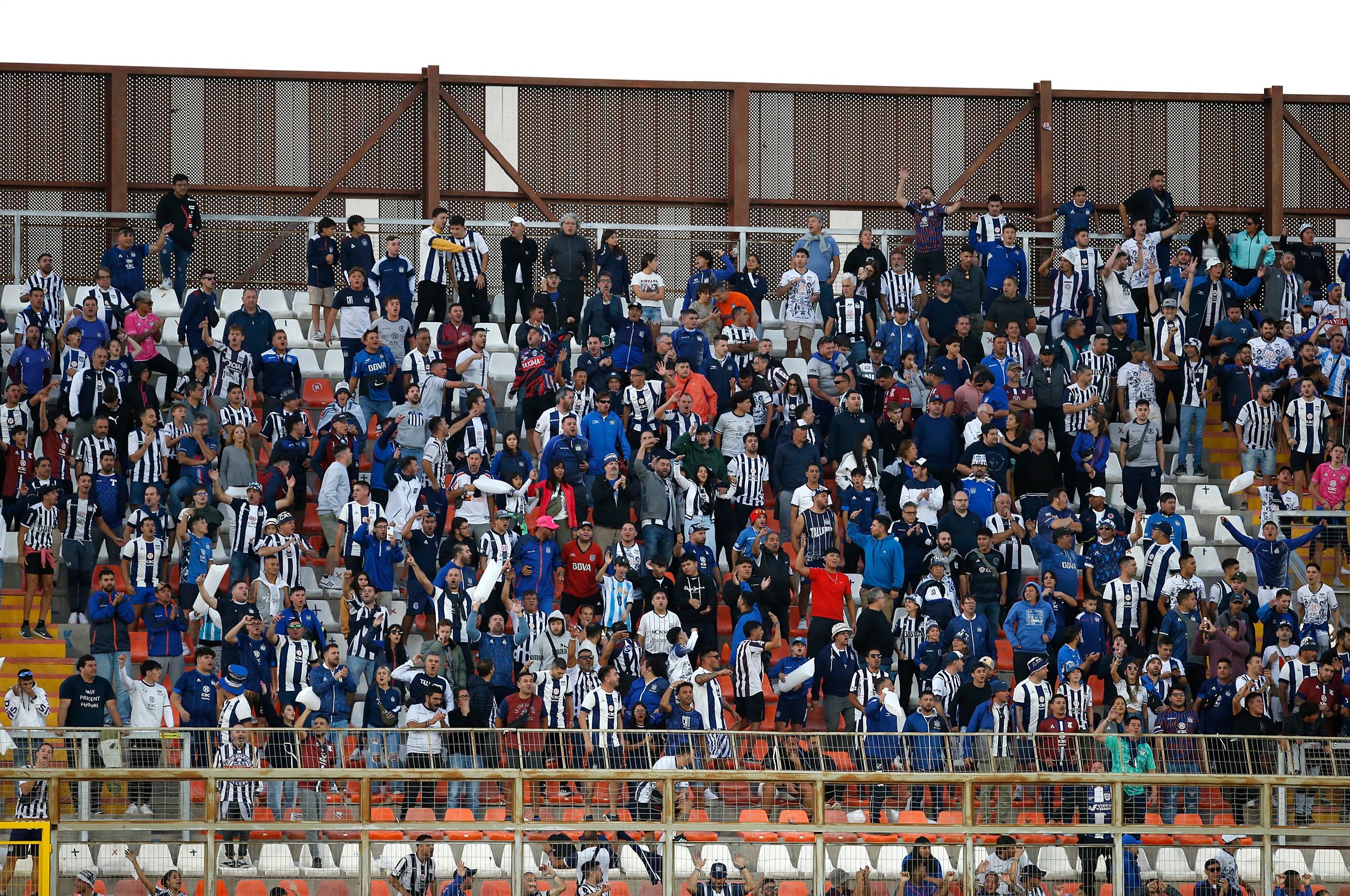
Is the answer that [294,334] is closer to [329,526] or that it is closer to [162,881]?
[329,526]

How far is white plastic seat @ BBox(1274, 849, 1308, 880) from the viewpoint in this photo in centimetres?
1334

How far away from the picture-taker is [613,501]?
19.2 metres

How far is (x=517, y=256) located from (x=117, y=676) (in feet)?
25.0

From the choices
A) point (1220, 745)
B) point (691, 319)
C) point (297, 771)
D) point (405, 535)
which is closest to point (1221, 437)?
point (691, 319)

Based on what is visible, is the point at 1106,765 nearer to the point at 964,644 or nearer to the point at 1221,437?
the point at 964,644

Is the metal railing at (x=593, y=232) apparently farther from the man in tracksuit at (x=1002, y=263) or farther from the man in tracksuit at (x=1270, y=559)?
the man in tracksuit at (x=1270, y=559)

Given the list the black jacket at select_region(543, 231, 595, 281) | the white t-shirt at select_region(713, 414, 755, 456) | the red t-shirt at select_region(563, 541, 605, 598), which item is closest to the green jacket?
the white t-shirt at select_region(713, 414, 755, 456)

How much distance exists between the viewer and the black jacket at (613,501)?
1917 cm

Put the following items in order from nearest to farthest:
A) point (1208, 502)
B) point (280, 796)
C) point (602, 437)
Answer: point (280, 796) → point (602, 437) → point (1208, 502)

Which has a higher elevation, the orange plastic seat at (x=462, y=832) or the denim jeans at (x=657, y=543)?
the denim jeans at (x=657, y=543)

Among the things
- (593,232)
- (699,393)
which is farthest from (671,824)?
(593,232)

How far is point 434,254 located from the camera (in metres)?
22.6

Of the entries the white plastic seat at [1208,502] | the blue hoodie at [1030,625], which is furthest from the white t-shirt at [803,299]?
the blue hoodie at [1030,625]

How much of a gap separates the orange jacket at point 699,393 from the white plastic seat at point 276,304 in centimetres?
554
